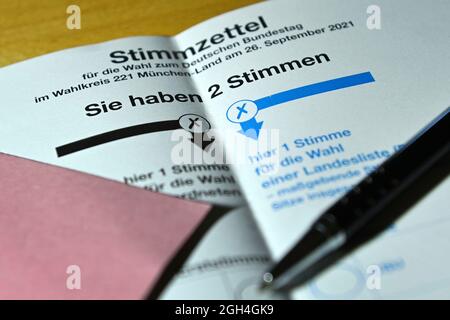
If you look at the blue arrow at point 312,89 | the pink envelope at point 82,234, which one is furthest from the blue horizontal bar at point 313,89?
the pink envelope at point 82,234

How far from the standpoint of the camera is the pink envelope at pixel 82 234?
1.40ft

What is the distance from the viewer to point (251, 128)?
518mm

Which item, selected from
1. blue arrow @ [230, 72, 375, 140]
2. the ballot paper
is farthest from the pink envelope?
blue arrow @ [230, 72, 375, 140]

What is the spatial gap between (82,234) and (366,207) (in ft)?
0.61

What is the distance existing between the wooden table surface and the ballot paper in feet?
0.08

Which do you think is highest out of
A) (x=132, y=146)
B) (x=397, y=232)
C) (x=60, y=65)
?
(x=60, y=65)

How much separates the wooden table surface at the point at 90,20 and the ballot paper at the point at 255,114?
25 mm

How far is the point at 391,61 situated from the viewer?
56 centimetres

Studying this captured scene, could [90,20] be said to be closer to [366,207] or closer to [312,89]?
[312,89]

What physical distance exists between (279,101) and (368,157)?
0.29 ft

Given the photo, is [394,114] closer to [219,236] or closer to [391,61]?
[391,61]

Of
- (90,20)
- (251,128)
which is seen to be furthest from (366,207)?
(90,20)

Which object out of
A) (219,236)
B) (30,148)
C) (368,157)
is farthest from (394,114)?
(30,148)

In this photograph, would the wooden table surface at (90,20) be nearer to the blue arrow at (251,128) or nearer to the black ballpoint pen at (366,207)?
the blue arrow at (251,128)
